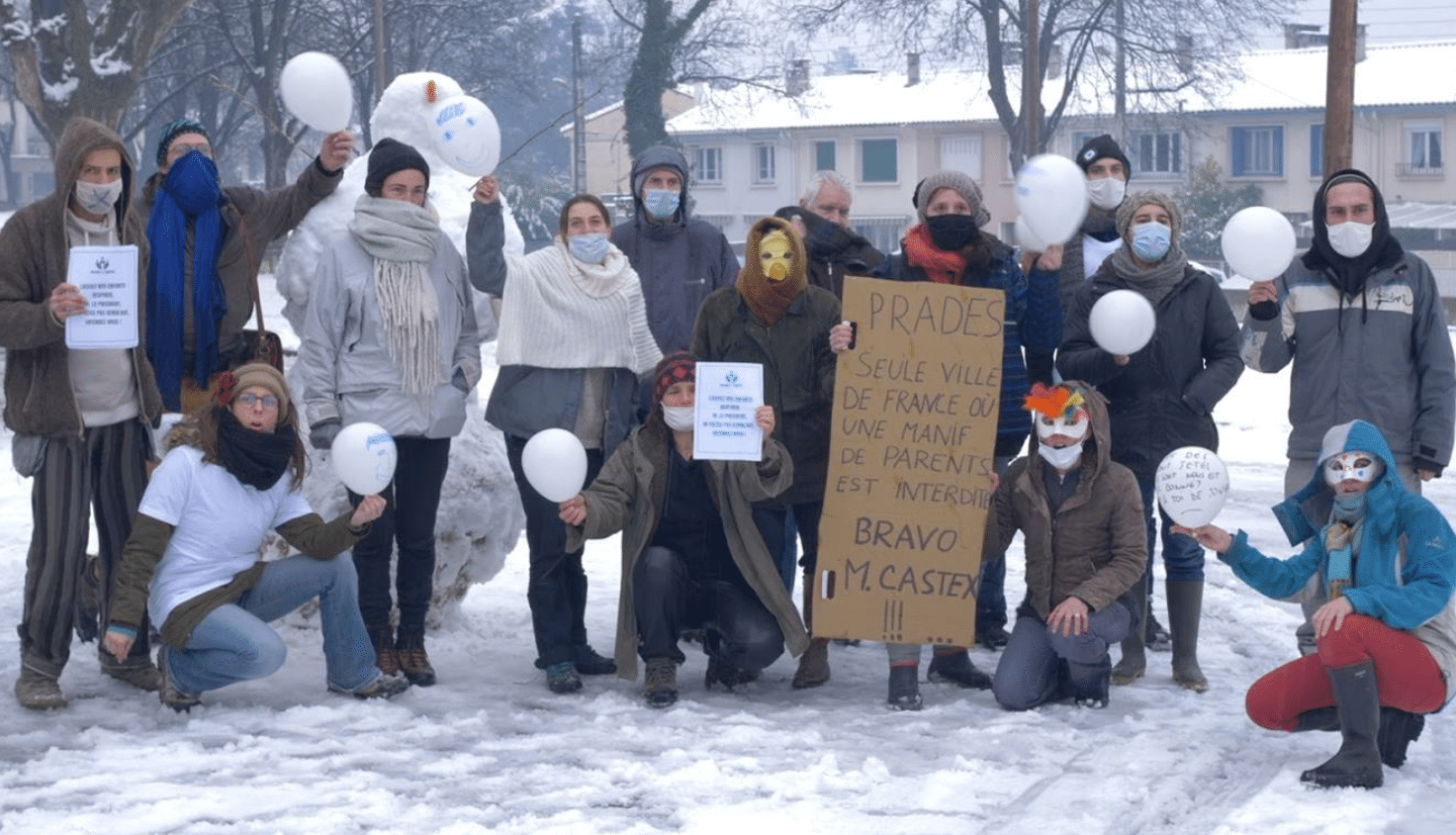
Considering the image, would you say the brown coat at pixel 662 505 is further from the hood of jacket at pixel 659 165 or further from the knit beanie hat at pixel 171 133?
the knit beanie hat at pixel 171 133

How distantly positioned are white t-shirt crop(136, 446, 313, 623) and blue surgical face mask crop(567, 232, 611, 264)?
1421 millimetres

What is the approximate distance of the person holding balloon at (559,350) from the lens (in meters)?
6.70

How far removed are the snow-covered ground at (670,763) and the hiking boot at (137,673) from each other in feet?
0.19

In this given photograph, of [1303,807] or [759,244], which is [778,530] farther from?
[1303,807]

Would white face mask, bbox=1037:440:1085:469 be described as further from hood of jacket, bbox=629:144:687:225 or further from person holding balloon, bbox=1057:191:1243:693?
hood of jacket, bbox=629:144:687:225

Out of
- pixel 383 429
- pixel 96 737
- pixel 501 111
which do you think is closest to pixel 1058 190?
pixel 383 429

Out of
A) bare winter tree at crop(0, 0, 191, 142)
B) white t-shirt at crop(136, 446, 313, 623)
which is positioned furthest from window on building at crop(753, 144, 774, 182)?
white t-shirt at crop(136, 446, 313, 623)

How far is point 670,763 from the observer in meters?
5.71

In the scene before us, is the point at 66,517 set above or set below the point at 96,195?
below

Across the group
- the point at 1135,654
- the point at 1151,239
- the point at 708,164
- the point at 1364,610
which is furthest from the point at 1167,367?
the point at 708,164

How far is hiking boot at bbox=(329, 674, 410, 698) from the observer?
651 centimetres

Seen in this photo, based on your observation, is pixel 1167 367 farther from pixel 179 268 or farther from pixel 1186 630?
pixel 179 268

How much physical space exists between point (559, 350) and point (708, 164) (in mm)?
54631

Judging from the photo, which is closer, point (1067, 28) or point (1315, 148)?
point (1067, 28)
